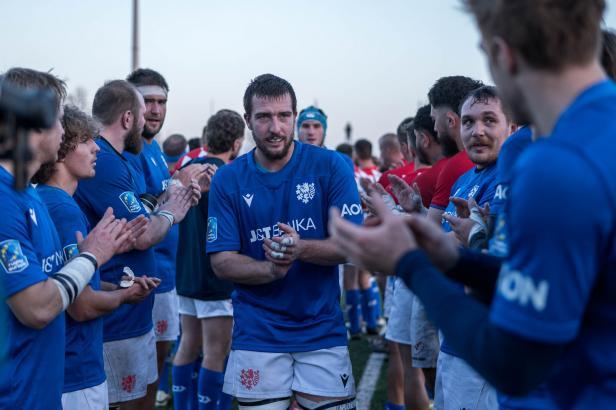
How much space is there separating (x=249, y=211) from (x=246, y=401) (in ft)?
3.75

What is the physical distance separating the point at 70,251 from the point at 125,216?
1.04 m

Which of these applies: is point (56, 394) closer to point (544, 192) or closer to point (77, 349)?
point (77, 349)

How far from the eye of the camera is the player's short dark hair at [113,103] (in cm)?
448

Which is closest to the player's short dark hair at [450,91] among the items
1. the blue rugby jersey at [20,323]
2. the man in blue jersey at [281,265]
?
the man in blue jersey at [281,265]

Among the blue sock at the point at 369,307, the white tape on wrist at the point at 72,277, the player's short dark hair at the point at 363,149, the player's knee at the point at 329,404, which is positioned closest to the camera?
the white tape on wrist at the point at 72,277

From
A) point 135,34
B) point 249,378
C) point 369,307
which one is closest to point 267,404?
point 249,378

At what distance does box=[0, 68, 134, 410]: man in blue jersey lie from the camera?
2500 mm

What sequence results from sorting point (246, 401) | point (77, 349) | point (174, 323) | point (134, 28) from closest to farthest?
point (77, 349) → point (246, 401) → point (174, 323) → point (134, 28)

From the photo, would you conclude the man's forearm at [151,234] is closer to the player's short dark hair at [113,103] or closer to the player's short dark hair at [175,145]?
the player's short dark hair at [113,103]

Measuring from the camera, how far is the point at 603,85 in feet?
4.98

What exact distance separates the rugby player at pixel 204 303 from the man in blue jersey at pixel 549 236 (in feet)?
13.2

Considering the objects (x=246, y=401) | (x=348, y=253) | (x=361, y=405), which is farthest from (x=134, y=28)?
Result: (x=348, y=253)

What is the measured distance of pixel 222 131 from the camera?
588 cm

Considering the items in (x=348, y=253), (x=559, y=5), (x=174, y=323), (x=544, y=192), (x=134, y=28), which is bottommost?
(x=174, y=323)
